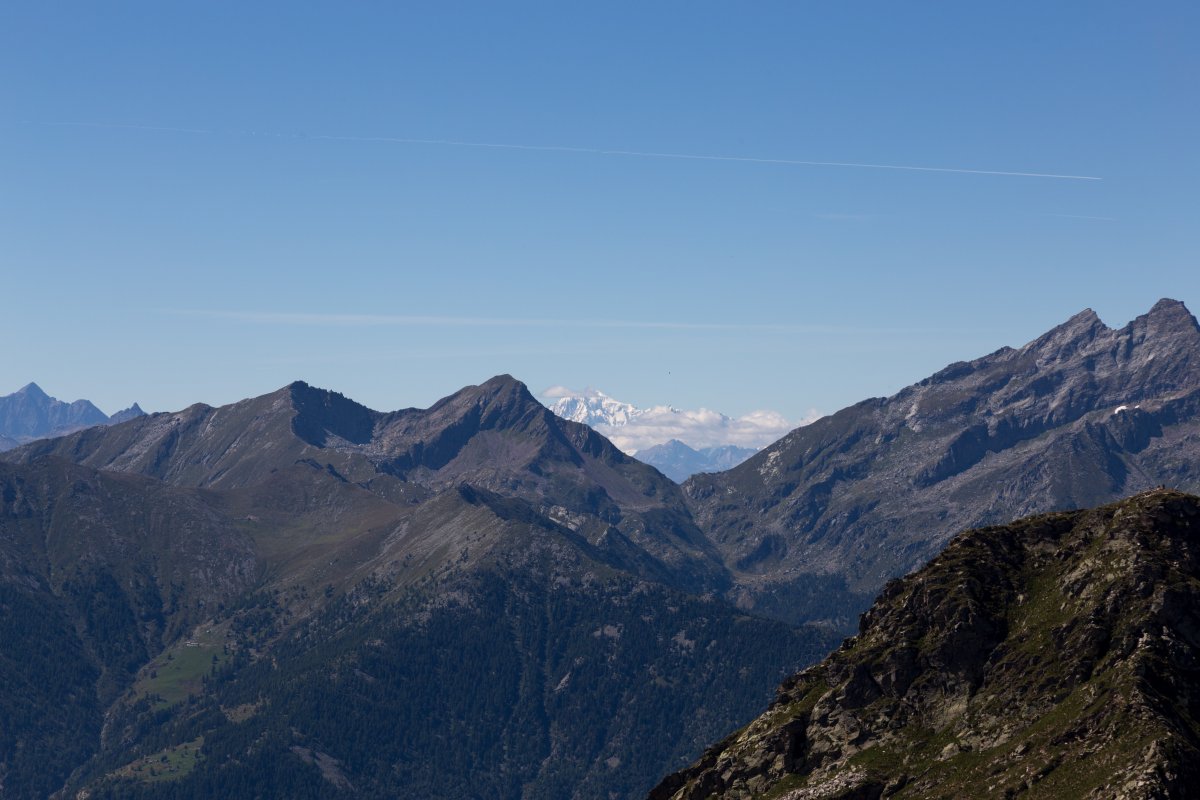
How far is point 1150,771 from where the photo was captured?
18725 cm

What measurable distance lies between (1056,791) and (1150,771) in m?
14.1

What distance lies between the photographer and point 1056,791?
197 m
